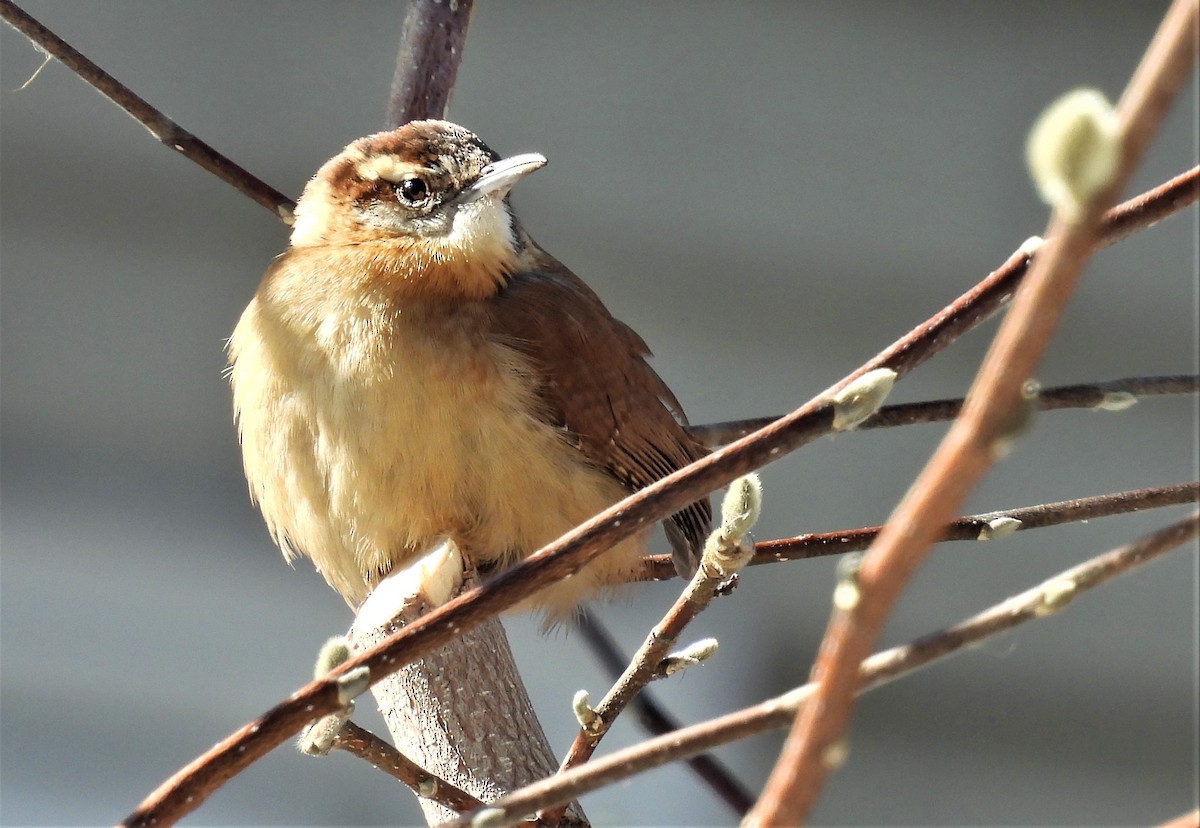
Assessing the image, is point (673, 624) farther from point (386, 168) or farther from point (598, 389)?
point (386, 168)

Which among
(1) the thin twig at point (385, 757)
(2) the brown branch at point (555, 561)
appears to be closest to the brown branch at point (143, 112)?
(1) the thin twig at point (385, 757)

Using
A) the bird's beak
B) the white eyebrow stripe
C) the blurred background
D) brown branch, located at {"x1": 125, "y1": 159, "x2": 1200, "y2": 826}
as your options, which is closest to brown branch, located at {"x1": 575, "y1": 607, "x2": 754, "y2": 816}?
brown branch, located at {"x1": 125, "y1": 159, "x2": 1200, "y2": 826}

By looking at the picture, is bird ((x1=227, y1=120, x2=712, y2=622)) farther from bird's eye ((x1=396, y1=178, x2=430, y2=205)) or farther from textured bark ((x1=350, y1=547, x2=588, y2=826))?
textured bark ((x1=350, y1=547, x2=588, y2=826))

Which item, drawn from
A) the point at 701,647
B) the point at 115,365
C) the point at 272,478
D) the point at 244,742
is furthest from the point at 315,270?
the point at 115,365

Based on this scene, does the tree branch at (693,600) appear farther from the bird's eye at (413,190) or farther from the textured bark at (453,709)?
the bird's eye at (413,190)

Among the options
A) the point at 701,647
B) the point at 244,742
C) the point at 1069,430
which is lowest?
the point at 244,742

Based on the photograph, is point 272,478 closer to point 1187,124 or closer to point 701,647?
point 701,647
